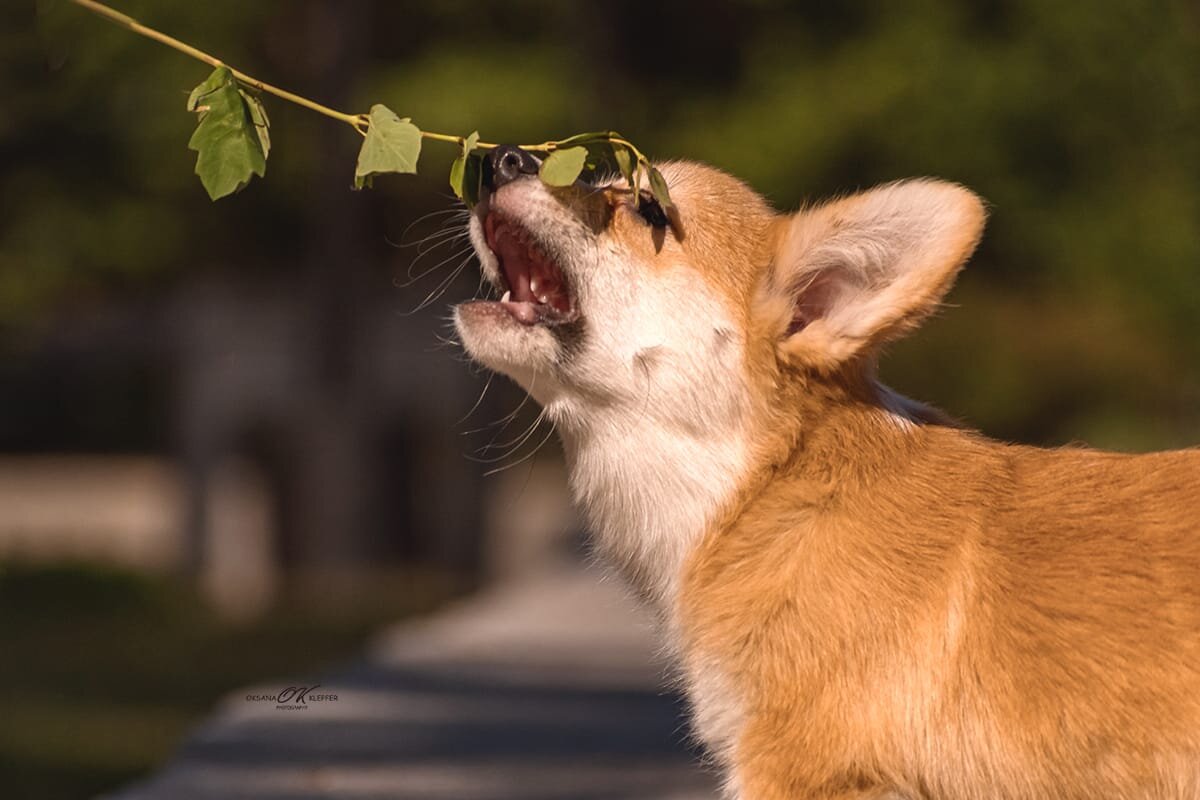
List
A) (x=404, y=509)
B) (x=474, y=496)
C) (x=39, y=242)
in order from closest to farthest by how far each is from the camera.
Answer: (x=39, y=242)
(x=474, y=496)
(x=404, y=509)

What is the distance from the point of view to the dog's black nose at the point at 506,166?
5.57 metres

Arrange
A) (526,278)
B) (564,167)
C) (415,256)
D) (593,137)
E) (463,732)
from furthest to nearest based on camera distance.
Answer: (415,256), (463,732), (526,278), (593,137), (564,167)

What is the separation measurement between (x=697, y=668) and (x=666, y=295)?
1019mm

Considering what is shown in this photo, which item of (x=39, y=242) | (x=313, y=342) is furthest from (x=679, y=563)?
(x=313, y=342)

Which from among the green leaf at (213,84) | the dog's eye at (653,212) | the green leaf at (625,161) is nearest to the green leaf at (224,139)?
the green leaf at (213,84)

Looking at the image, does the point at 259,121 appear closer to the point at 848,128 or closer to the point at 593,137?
the point at 593,137

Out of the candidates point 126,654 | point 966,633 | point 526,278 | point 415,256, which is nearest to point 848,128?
point 415,256

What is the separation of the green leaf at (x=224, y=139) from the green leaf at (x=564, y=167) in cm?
76

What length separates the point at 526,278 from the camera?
5730mm

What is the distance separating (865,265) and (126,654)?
9817 mm

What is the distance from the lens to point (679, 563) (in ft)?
17.8

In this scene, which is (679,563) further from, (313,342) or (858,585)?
(313,342)

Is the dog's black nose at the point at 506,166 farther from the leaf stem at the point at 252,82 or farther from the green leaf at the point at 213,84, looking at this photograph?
the green leaf at the point at 213,84

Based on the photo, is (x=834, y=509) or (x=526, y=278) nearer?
(x=834, y=509)
